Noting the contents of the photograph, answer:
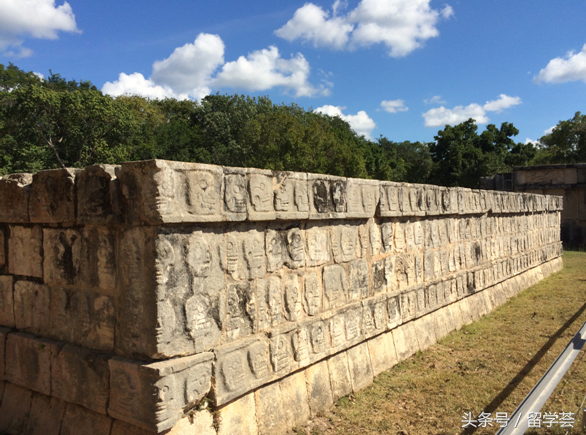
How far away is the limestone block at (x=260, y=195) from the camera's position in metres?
2.96

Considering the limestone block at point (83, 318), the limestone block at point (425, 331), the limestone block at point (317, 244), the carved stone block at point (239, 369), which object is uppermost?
the limestone block at point (317, 244)

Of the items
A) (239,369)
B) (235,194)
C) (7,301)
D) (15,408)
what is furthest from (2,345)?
(235,194)

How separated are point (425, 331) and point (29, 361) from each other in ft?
12.8

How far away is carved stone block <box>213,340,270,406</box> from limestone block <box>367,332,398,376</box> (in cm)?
146

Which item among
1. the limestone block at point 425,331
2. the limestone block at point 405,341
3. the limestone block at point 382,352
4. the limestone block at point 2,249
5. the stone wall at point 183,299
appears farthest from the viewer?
the limestone block at point 425,331

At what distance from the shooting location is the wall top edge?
2449 mm

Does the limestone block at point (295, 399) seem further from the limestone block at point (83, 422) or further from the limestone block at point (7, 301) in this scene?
the limestone block at point (7, 301)

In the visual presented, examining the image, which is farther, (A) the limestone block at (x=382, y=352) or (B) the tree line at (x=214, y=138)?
(B) the tree line at (x=214, y=138)

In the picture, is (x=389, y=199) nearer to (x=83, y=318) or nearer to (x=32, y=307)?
(x=83, y=318)

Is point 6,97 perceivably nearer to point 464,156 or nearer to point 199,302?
point 199,302

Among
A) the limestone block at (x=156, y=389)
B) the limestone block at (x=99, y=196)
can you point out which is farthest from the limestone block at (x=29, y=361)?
the limestone block at (x=99, y=196)

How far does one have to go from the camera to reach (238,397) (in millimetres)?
2861

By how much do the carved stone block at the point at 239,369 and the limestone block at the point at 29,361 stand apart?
107 centimetres

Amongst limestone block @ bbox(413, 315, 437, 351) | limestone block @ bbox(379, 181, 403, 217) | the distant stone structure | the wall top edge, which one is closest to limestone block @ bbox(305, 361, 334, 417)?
the wall top edge
